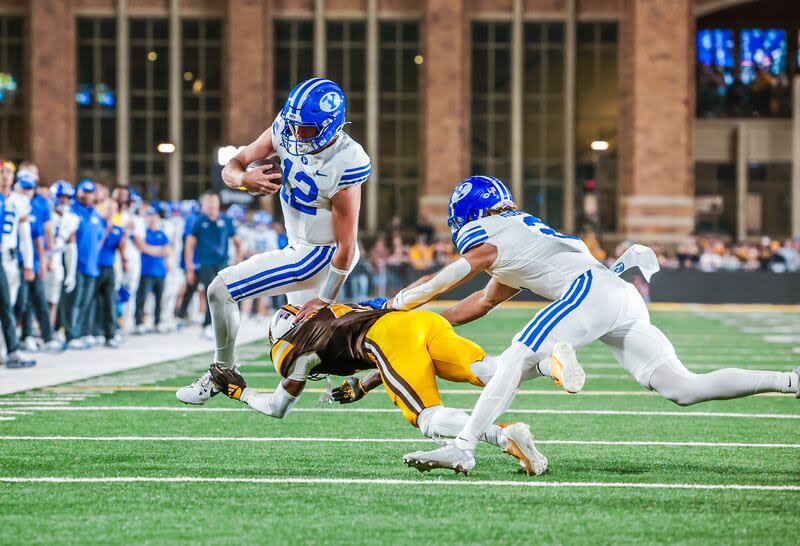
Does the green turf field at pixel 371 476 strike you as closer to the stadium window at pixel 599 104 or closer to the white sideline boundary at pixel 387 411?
the white sideline boundary at pixel 387 411

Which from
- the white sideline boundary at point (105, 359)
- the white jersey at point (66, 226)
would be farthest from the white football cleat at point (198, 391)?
the white jersey at point (66, 226)

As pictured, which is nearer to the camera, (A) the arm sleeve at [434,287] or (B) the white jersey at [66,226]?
(A) the arm sleeve at [434,287]

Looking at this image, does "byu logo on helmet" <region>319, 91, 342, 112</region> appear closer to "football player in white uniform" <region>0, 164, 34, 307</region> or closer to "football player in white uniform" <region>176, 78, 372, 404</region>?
"football player in white uniform" <region>176, 78, 372, 404</region>

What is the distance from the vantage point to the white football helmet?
7219mm

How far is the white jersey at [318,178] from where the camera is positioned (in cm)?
756

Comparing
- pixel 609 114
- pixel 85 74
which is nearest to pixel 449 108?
pixel 609 114

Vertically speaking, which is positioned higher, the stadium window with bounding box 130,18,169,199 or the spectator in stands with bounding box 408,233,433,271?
the stadium window with bounding box 130,18,169,199

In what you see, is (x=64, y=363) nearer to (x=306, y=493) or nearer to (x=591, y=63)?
(x=306, y=493)

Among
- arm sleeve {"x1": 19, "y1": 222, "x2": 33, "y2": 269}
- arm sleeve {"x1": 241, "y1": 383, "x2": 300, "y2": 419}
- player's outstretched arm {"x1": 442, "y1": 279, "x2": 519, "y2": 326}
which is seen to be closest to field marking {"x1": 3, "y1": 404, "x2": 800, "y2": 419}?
arm sleeve {"x1": 241, "y1": 383, "x2": 300, "y2": 419}

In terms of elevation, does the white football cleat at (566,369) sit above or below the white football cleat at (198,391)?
above

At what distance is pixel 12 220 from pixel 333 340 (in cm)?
717

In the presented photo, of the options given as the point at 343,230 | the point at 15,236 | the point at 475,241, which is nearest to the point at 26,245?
the point at 15,236

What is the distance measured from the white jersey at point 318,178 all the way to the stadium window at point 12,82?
1446 inches

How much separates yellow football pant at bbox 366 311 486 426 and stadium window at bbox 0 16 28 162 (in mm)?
38169
